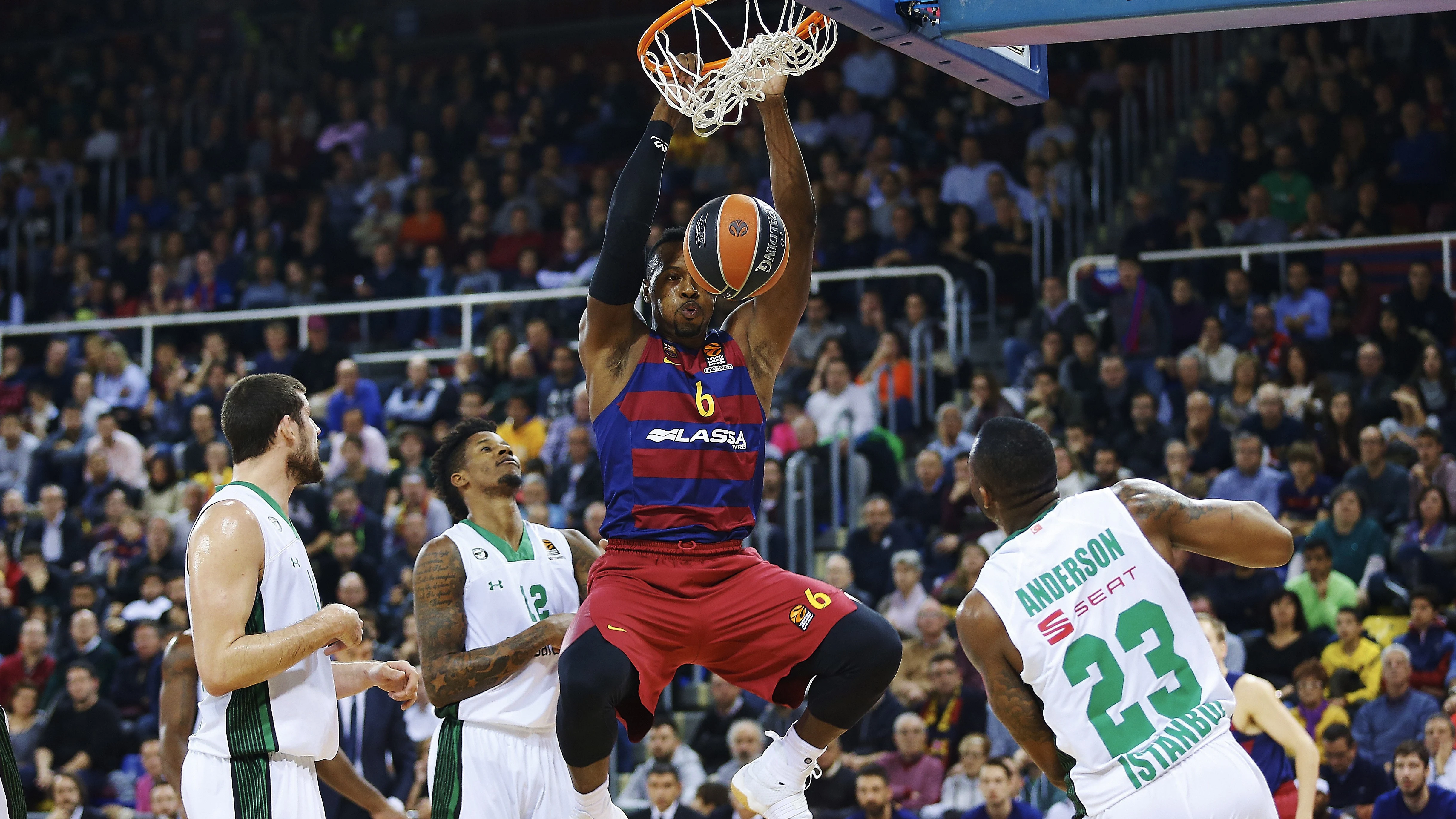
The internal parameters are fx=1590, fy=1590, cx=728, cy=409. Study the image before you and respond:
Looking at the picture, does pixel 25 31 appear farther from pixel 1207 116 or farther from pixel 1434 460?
pixel 1434 460

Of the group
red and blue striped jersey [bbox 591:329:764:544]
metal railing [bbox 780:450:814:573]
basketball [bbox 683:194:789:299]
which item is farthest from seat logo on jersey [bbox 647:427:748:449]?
metal railing [bbox 780:450:814:573]

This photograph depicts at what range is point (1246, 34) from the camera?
60.7 ft

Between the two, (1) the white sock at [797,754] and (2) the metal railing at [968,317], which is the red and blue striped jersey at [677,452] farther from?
(2) the metal railing at [968,317]

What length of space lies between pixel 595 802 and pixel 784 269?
1.95 meters

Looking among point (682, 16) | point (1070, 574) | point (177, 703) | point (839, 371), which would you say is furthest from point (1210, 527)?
point (839, 371)

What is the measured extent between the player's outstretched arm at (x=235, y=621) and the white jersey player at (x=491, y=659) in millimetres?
1179

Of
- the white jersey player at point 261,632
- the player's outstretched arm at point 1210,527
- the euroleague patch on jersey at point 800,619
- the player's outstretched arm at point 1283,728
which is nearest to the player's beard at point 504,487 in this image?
the white jersey player at point 261,632

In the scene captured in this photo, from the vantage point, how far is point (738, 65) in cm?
560

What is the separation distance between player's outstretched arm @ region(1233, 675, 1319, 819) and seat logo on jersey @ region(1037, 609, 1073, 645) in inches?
109

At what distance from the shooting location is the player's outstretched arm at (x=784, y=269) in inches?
224

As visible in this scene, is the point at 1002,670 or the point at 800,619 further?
the point at 800,619

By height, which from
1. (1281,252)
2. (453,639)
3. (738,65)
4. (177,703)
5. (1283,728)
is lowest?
(1283,728)

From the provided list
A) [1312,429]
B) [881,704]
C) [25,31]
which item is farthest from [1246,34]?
[25,31]

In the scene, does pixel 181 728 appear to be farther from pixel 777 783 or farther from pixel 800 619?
pixel 800 619
